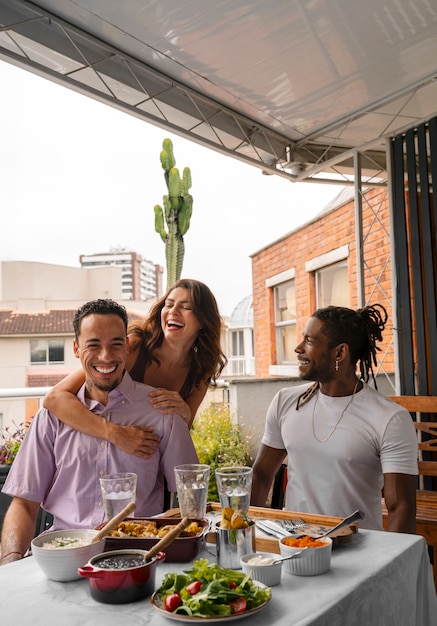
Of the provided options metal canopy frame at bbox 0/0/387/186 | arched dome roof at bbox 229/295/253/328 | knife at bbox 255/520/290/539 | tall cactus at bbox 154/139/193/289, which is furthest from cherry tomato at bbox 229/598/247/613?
arched dome roof at bbox 229/295/253/328

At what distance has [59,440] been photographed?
198 cm

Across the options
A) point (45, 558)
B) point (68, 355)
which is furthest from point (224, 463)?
point (68, 355)

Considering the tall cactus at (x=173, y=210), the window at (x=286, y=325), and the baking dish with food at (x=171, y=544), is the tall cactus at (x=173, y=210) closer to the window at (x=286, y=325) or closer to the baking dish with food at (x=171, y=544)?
the window at (x=286, y=325)

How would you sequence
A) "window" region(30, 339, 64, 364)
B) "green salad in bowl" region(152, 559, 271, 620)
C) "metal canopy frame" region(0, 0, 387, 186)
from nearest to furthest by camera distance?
1. "green salad in bowl" region(152, 559, 271, 620)
2. "metal canopy frame" region(0, 0, 387, 186)
3. "window" region(30, 339, 64, 364)

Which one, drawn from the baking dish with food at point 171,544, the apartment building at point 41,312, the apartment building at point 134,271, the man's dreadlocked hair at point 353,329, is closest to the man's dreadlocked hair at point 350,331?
the man's dreadlocked hair at point 353,329

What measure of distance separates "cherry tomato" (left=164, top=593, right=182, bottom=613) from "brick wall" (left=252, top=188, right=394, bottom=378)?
3.74 meters

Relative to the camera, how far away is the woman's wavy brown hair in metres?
2.57

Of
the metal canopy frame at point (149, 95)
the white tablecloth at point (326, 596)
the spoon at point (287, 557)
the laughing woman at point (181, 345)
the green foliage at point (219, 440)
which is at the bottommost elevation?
the green foliage at point (219, 440)

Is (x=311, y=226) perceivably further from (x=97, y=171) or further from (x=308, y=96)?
(x=97, y=171)

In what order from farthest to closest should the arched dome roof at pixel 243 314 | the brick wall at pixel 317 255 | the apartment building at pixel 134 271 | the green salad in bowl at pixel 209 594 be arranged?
the apartment building at pixel 134 271
the arched dome roof at pixel 243 314
the brick wall at pixel 317 255
the green salad in bowl at pixel 209 594

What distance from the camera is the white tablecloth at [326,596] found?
3.56 feet

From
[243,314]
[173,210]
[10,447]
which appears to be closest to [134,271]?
[243,314]

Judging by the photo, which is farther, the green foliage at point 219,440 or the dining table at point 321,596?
the green foliage at point 219,440

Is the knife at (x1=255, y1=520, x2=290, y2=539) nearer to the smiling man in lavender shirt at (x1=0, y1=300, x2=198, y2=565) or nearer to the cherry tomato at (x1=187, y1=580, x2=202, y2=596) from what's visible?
the cherry tomato at (x1=187, y1=580, x2=202, y2=596)
